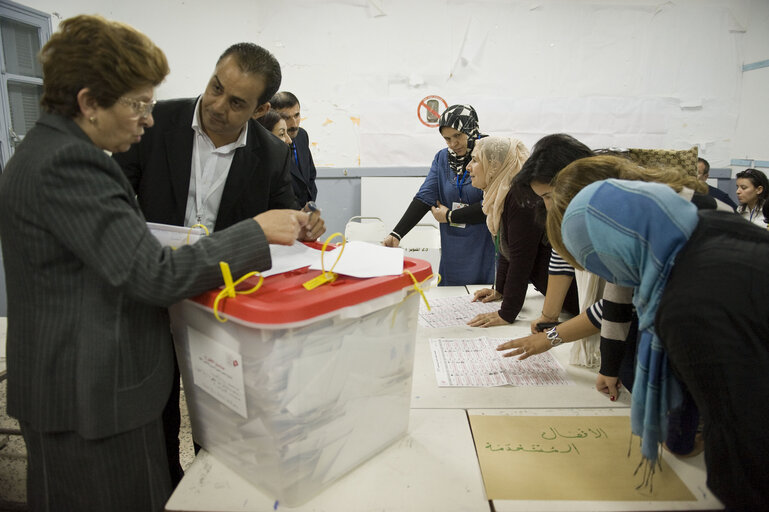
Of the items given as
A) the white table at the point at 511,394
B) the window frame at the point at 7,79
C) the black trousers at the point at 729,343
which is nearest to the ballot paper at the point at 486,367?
the white table at the point at 511,394

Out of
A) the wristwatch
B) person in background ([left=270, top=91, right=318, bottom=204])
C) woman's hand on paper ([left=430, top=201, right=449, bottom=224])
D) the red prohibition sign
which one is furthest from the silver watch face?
the red prohibition sign

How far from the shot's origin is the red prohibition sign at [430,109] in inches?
137

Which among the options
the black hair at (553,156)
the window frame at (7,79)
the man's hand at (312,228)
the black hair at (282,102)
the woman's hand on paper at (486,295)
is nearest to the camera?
the man's hand at (312,228)

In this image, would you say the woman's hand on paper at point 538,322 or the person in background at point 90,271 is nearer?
the person in background at point 90,271

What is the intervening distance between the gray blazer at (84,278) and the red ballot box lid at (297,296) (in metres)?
0.04

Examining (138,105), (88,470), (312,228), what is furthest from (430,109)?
(88,470)

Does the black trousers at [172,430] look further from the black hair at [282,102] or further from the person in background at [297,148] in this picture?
the black hair at [282,102]

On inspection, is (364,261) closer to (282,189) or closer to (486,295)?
(282,189)

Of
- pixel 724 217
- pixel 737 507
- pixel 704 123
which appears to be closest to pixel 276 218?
pixel 724 217

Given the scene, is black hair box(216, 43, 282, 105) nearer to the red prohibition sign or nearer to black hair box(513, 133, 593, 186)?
black hair box(513, 133, 593, 186)

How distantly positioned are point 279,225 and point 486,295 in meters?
1.23

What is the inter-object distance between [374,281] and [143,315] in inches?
14.3

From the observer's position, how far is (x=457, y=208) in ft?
7.72

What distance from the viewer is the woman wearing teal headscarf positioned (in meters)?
0.64
